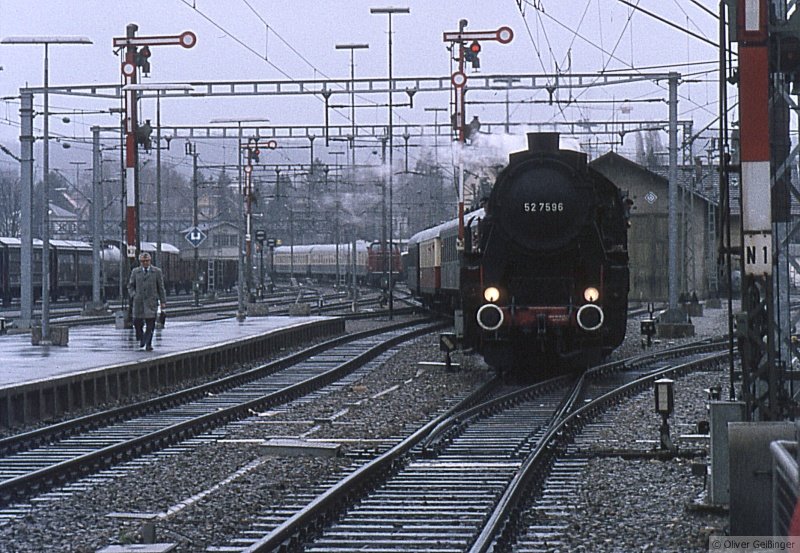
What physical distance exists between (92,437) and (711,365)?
13492mm

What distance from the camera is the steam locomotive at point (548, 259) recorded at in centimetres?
1858

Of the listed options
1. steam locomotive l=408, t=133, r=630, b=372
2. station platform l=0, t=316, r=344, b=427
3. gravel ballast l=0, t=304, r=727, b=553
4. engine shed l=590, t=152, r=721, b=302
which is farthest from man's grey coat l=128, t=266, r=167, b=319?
engine shed l=590, t=152, r=721, b=302

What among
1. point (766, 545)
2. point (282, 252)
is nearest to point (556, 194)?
point (766, 545)

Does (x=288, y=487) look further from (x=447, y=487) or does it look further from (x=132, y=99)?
(x=132, y=99)

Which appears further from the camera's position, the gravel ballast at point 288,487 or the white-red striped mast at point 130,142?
the white-red striped mast at point 130,142

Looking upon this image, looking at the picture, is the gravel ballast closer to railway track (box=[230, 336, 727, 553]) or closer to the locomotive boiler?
railway track (box=[230, 336, 727, 553])

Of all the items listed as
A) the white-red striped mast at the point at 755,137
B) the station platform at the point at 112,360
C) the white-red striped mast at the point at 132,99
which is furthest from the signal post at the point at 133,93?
the white-red striped mast at the point at 755,137

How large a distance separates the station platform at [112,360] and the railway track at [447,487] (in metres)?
5.22

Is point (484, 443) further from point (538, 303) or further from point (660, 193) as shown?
point (660, 193)

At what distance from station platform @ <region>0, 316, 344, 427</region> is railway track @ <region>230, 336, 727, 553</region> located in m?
5.22

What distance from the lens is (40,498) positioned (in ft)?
34.9

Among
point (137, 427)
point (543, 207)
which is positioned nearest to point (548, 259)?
point (543, 207)

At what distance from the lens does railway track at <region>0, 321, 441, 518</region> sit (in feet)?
38.2

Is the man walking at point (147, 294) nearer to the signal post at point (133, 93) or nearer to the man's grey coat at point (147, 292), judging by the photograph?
the man's grey coat at point (147, 292)
